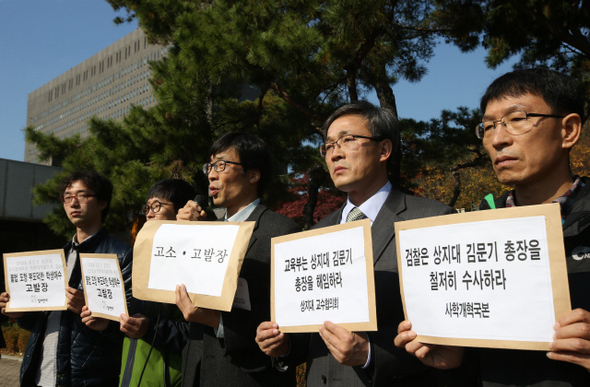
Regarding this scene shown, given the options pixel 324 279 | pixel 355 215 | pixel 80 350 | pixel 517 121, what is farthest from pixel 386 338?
pixel 80 350

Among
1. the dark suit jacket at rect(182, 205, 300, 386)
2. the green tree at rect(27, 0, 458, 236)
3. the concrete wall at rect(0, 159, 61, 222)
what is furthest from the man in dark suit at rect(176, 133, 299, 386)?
the concrete wall at rect(0, 159, 61, 222)

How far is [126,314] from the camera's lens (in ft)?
8.00

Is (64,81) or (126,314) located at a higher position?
(64,81)

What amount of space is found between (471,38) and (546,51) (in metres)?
1.07

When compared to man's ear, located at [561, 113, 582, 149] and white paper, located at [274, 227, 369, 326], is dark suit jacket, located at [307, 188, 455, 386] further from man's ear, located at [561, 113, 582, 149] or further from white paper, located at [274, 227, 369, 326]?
man's ear, located at [561, 113, 582, 149]

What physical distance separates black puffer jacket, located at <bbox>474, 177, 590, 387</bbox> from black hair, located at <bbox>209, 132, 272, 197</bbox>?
158 centimetres

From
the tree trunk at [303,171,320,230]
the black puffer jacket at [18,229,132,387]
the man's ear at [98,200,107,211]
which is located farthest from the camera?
the tree trunk at [303,171,320,230]

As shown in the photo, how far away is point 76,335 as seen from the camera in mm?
2801

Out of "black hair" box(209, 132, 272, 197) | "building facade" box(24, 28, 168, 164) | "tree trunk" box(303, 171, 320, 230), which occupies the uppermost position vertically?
"building facade" box(24, 28, 168, 164)

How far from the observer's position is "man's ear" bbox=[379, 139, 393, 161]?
2.21 metres

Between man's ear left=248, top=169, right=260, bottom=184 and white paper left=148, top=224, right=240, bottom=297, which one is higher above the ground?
man's ear left=248, top=169, right=260, bottom=184

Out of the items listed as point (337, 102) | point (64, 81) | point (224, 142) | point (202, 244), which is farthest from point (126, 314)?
point (64, 81)

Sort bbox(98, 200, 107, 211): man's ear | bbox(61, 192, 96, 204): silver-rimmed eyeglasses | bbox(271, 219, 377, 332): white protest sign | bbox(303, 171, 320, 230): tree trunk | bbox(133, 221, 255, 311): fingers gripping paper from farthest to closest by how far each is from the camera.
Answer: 1. bbox(303, 171, 320, 230): tree trunk
2. bbox(98, 200, 107, 211): man's ear
3. bbox(61, 192, 96, 204): silver-rimmed eyeglasses
4. bbox(133, 221, 255, 311): fingers gripping paper
5. bbox(271, 219, 377, 332): white protest sign

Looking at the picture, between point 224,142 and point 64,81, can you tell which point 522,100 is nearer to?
point 224,142
